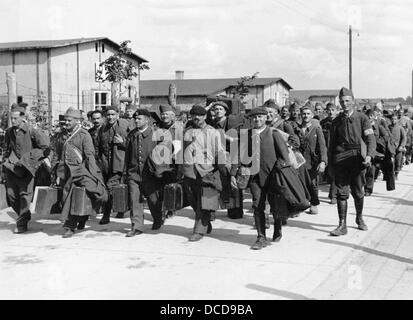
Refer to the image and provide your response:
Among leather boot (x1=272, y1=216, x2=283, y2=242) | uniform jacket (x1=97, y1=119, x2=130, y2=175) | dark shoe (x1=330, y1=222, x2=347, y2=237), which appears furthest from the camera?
uniform jacket (x1=97, y1=119, x2=130, y2=175)

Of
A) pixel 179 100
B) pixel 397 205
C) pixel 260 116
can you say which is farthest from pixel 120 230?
pixel 179 100

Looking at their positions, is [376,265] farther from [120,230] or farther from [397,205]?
[397,205]

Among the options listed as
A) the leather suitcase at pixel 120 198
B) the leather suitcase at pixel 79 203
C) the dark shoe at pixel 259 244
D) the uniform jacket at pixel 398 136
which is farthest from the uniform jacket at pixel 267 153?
the uniform jacket at pixel 398 136

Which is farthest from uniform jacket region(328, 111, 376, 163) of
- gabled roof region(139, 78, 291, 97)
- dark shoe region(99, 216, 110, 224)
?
gabled roof region(139, 78, 291, 97)

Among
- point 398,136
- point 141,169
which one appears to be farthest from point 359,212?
point 398,136

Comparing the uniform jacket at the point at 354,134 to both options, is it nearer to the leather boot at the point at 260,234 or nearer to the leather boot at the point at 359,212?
the leather boot at the point at 359,212

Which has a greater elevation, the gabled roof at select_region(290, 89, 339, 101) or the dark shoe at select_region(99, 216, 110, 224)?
the gabled roof at select_region(290, 89, 339, 101)

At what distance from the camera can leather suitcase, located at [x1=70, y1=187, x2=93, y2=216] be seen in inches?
332

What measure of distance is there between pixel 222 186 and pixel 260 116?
3.77ft

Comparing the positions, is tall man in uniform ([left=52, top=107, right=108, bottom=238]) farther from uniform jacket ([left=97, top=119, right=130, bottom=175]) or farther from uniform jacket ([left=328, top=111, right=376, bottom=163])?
uniform jacket ([left=328, top=111, right=376, bottom=163])

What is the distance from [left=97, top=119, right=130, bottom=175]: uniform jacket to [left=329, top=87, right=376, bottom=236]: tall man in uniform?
337cm

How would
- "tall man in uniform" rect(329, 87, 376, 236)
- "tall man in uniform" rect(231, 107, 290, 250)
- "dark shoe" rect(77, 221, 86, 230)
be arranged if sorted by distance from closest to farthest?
1. "tall man in uniform" rect(231, 107, 290, 250)
2. "tall man in uniform" rect(329, 87, 376, 236)
3. "dark shoe" rect(77, 221, 86, 230)

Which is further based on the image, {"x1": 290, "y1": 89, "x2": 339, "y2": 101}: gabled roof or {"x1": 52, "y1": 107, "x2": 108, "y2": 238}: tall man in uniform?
{"x1": 290, "y1": 89, "x2": 339, "y2": 101}: gabled roof

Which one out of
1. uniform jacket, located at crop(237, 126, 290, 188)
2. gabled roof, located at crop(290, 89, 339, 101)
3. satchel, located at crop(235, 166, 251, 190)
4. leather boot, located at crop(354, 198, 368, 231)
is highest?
gabled roof, located at crop(290, 89, 339, 101)
